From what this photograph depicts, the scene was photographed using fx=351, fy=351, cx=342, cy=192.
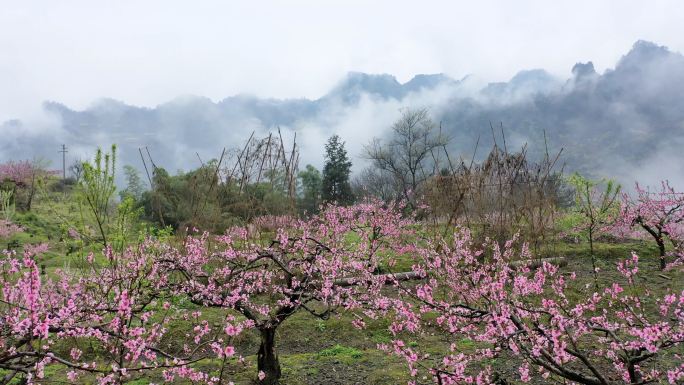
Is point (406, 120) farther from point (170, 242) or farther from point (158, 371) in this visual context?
point (158, 371)

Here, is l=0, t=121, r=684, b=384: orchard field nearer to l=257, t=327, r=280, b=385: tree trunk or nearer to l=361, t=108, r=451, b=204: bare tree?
l=257, t=327, r=280, b=385: tree trunk

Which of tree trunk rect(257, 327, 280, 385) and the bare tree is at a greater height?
the bare tree

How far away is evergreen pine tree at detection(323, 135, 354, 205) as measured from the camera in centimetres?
2990

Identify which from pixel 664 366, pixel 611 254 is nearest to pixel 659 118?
pixel 611 254

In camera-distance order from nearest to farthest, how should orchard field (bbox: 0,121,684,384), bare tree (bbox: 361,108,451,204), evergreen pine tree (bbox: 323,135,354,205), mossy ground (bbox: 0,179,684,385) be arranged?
orchard field (bbox: 0,121,684,384) → mossy ground (bbox: 0,179,684,385) → bare tree (bbox: 361,108,451,204) → evergreen pine tree (bbox: 323,135,354,205)

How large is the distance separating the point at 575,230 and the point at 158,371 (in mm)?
11629

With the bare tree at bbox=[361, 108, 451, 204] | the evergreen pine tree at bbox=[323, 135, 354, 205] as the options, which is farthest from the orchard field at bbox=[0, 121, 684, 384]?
the evergreen pine tree at bbox=[323, 135, 354, 205]

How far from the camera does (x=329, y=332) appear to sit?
587 centimetres

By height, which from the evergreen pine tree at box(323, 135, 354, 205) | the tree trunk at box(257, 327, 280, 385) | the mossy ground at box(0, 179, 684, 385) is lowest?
the mossy ground at box(0, 179, 684, 385)

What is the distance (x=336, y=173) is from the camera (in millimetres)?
29984

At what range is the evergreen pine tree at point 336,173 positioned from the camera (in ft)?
98.1

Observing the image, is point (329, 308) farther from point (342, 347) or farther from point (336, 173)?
point (336, 173)

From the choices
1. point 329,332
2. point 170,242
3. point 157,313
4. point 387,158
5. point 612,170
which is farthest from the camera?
point 612,170

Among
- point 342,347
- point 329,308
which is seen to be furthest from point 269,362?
point 342,347
